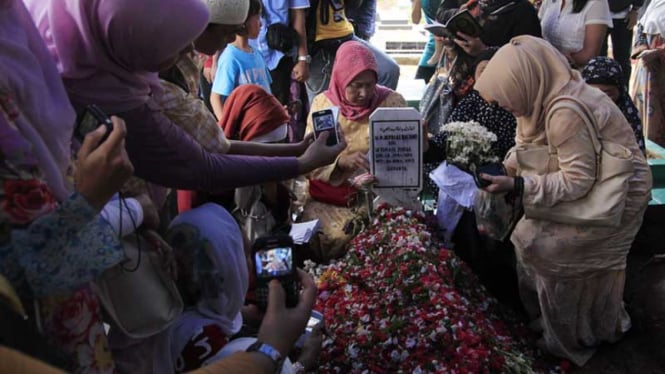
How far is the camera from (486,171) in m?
3.22

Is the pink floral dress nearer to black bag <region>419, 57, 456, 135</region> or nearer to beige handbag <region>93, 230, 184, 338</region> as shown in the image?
beige handbag <region>93, 230, 184, 338</region>

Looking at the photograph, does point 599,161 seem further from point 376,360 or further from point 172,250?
point 172,250

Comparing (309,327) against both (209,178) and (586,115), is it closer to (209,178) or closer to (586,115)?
(209,178)

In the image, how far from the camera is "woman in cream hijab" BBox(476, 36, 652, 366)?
118 inches

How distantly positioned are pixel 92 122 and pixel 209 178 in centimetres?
57

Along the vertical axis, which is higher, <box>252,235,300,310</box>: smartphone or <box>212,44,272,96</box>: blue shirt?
<box>252,235,300,310</box>: smartphone

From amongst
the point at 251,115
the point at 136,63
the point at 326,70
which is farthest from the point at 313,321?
the point at 326,70

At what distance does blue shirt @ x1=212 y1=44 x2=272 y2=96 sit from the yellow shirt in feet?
2.50

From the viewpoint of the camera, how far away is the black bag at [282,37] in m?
5.22

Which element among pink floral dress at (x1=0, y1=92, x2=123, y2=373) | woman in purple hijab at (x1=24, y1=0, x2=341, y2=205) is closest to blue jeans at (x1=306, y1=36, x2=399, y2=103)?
woman in purple hijab at (x1=24, y1=0, x2=341, y2=205)

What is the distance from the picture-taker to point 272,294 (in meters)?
1.68

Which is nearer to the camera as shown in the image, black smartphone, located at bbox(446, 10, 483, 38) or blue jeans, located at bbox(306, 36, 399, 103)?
black smartphone, located at bbox(446, 10, 483, 38)

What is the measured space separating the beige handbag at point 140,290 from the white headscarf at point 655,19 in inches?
202

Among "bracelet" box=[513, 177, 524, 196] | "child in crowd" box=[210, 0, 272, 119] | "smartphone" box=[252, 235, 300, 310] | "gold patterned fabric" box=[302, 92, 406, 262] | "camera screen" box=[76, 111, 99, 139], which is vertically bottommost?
"gold patterned fabric" box=[302, 92, 406, 262]
